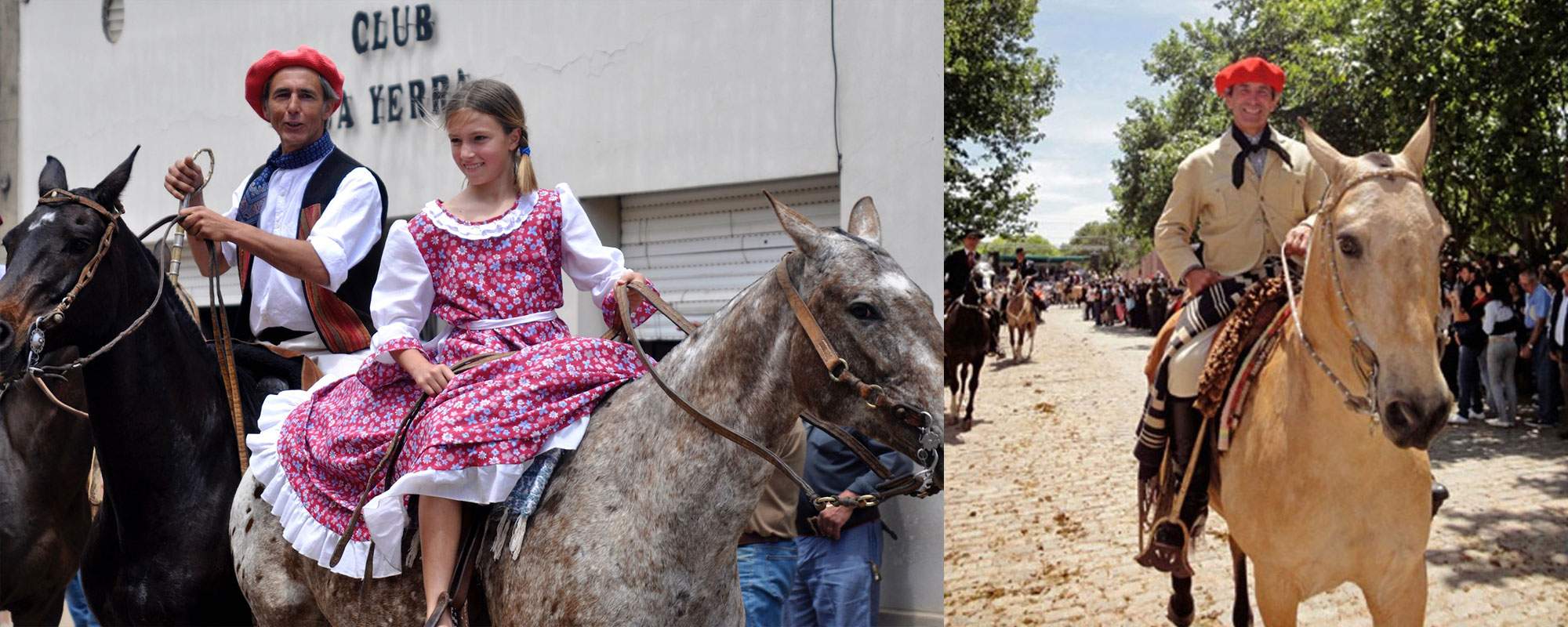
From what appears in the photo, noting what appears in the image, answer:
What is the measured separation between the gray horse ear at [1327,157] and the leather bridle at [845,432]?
186cm

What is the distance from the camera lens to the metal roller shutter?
5.88 meters

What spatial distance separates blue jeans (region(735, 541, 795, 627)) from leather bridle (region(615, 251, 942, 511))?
7.32 feet

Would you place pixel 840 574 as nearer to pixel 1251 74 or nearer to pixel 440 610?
pixel 440 610

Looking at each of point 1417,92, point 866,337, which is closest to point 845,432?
point 866,337

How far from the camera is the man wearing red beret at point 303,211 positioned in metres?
3.25

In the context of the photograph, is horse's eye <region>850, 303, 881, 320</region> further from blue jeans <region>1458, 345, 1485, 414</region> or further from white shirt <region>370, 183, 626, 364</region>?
blue jeans <region>1458, 345, 1485, 414</region>

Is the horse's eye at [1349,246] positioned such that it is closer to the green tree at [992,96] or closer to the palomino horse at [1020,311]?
the green tree at [992,96]

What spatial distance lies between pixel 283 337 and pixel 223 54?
5957mm

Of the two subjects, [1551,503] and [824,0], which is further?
[1551,503]

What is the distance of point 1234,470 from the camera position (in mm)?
4074

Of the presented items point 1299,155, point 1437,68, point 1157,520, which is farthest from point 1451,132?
point 1157,520

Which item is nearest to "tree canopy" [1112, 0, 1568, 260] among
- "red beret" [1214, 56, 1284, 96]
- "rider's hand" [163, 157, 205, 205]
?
"red beret" [1214, 56, 1284, 96]

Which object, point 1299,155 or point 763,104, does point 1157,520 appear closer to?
point 1299,155

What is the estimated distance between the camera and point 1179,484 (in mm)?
4566
